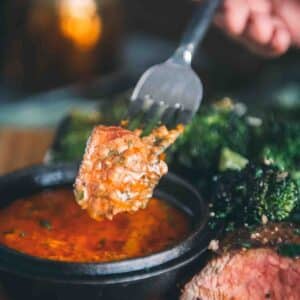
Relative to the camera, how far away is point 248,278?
2590 mm

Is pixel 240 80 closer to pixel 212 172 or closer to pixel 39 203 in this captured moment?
pixel 212 172

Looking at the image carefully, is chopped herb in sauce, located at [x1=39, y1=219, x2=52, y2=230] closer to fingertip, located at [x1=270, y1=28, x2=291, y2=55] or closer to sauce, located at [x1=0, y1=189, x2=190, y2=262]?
sauce, located at [x1=0, y1=189, x2=190, y2=262]

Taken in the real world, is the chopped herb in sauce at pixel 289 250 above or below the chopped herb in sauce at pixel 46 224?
above

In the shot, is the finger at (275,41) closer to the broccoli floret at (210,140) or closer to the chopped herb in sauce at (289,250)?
the broccoli floret at (210,140)

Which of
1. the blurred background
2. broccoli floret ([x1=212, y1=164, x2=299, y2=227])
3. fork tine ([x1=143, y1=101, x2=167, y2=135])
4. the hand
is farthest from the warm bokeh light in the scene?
broccoli floret ([x1=212, y1=164, x2=299, y2=227])

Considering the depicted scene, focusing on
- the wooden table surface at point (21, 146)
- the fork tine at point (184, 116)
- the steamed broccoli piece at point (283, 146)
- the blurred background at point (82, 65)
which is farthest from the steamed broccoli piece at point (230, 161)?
the blurred background at point (82, 65)

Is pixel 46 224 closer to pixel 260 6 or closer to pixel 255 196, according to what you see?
pixel 255 196

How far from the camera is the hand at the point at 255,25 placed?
351 cm

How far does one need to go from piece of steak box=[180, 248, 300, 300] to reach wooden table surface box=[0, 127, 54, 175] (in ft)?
5.62

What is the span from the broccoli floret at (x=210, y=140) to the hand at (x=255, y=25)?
36 centimetres

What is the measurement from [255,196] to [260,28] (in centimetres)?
105

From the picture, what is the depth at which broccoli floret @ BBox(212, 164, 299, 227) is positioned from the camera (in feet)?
8.96

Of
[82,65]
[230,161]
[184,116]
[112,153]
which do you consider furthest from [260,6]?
[82,65]

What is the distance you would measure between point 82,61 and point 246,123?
1983 mm
